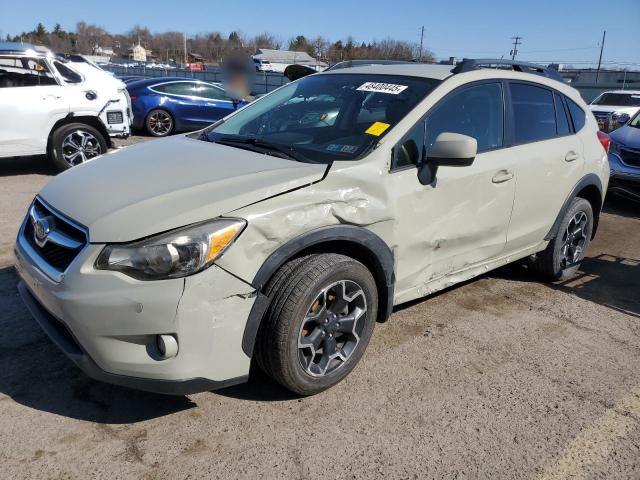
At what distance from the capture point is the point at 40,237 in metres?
2.72

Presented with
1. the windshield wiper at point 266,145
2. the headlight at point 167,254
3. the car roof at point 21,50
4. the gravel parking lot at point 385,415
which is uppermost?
the car roof at point 21,50

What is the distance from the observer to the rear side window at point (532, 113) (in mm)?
3934

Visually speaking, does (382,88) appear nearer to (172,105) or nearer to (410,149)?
(410,149)

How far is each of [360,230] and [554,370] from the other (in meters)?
1.56

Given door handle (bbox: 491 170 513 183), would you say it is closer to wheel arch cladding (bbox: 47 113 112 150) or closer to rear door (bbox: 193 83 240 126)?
wheel arch cladding (bbox: 47 113 112 150)

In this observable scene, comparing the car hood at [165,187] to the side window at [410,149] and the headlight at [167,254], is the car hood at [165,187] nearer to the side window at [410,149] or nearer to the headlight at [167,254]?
the headlight at [167,254]

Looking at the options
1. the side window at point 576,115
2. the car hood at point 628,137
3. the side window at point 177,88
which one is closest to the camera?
the side window at point 576,115

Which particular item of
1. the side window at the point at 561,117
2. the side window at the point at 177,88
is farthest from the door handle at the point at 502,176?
the side window at the point at 177,88

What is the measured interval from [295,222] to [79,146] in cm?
647

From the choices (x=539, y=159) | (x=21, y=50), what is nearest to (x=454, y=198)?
(x=539, y=159)

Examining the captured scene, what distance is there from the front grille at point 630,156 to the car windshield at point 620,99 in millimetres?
8852

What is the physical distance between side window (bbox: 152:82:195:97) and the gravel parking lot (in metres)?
9.81

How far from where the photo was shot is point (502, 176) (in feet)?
12.1

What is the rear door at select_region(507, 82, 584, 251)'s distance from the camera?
12.8 ft
